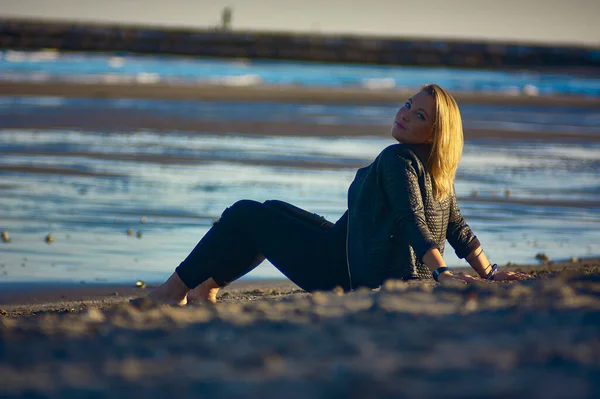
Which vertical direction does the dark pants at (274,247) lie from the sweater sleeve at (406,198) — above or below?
below

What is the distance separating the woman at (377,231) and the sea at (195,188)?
1918 mm

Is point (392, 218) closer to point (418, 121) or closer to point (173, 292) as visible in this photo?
point (418, 121)

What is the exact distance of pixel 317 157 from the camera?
14750mm

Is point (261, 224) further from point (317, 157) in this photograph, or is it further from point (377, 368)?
point (317, 157)

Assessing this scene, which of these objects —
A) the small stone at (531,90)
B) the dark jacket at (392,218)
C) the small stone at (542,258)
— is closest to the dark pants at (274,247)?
the dark jacket at (392,218)

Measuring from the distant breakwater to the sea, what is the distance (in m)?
48.9

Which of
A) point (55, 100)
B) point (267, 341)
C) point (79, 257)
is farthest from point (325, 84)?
point (267, 341)

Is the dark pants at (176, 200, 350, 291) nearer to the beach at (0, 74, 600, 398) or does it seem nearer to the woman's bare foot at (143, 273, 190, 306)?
the woman's bare foot at (143, 273, 190, 306)

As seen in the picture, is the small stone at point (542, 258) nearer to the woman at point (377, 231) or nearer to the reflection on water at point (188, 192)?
the reflection on water at point (188, 192)

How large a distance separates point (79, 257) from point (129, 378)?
4696mm

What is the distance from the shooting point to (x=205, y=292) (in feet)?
17.4

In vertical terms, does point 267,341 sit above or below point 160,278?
above

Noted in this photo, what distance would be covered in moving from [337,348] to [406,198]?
5.00ft

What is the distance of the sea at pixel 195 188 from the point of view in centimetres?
783
